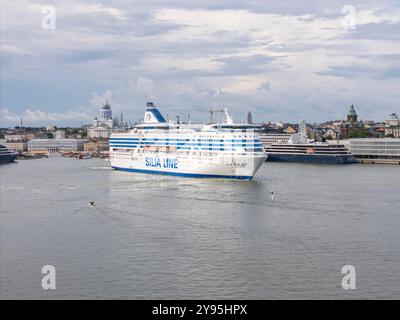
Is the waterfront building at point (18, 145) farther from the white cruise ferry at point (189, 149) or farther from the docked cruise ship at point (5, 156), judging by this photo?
the white cruise ferry at point (189, 149)


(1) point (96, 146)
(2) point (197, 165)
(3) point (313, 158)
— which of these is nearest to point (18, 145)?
(1) point (96, 146)

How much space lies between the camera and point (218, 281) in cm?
893

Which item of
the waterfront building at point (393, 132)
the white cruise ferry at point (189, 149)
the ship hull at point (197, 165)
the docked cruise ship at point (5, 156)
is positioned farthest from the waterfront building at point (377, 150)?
the docked cruise ship at point (5, 156)

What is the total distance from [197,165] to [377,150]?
18736 millimetres

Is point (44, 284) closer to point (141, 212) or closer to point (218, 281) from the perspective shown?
point (218, 281)

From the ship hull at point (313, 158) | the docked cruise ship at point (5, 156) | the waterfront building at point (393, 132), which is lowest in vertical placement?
the ship hull at point (313, 158)

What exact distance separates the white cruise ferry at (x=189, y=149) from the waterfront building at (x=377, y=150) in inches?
587

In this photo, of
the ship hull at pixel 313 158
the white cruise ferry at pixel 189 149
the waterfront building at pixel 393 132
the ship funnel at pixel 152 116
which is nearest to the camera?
the white cruise ferry at pixel 189 149

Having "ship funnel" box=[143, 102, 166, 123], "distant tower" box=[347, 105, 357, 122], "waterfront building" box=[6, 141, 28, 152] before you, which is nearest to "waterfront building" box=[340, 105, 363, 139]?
"distant tower" box=[347, 105, 357, 122]

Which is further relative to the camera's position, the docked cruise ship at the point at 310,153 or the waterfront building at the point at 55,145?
the waterfront building at the point at 55,145

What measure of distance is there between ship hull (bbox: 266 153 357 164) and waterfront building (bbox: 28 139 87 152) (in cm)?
2562

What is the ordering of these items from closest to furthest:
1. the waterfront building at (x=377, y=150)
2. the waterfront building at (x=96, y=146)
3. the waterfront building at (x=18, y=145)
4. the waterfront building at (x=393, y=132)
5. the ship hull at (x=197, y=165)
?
the ship hull at (x=197, y=165) < the waterfront building at (x=377, y=150) < the waterfront building at (x=393, y=132) < the waterfront building at (x=96, y=146) < the waterfront building at (x=18, y=145)

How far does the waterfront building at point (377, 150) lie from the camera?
38.8 m

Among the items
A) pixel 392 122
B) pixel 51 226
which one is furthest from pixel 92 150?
pixel 51 226
